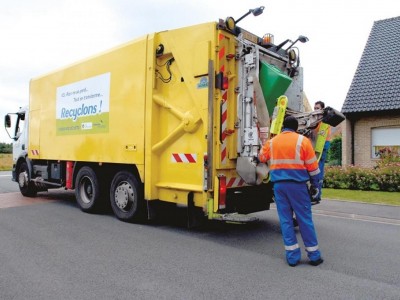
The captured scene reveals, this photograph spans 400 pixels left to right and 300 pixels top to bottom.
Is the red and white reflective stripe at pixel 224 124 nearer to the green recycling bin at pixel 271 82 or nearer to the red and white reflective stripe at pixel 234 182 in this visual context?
the red and white reflective stripe at pixel 234 182

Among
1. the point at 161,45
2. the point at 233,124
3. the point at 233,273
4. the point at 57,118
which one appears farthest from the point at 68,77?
the point at 233,273

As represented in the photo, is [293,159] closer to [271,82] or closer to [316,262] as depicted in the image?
[316,262]

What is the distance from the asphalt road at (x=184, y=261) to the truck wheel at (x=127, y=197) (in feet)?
0.67

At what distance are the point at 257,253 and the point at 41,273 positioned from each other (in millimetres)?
2526

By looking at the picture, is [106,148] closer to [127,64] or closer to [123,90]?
[123,90]

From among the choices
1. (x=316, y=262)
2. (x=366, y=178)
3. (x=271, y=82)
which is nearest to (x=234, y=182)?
(x=271, y=82)

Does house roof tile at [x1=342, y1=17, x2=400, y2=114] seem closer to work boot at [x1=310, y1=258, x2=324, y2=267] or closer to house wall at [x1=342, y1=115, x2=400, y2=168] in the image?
house wall at [x1=342, y1=115, x2=400, y2=168]

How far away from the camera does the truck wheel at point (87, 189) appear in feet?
24.5

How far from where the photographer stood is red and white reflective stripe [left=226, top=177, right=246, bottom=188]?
573 centimetres

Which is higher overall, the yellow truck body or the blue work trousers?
the yellow truck body

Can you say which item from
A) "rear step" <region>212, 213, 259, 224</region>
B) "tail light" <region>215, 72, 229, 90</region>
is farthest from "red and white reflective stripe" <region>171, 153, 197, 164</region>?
"tail light" <region>215, 72, 229, 90</region>

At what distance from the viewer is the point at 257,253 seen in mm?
4906

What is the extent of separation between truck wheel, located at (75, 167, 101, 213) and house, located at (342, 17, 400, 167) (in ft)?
36.6

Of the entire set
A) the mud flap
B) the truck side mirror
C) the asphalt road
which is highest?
the truck side mirror
